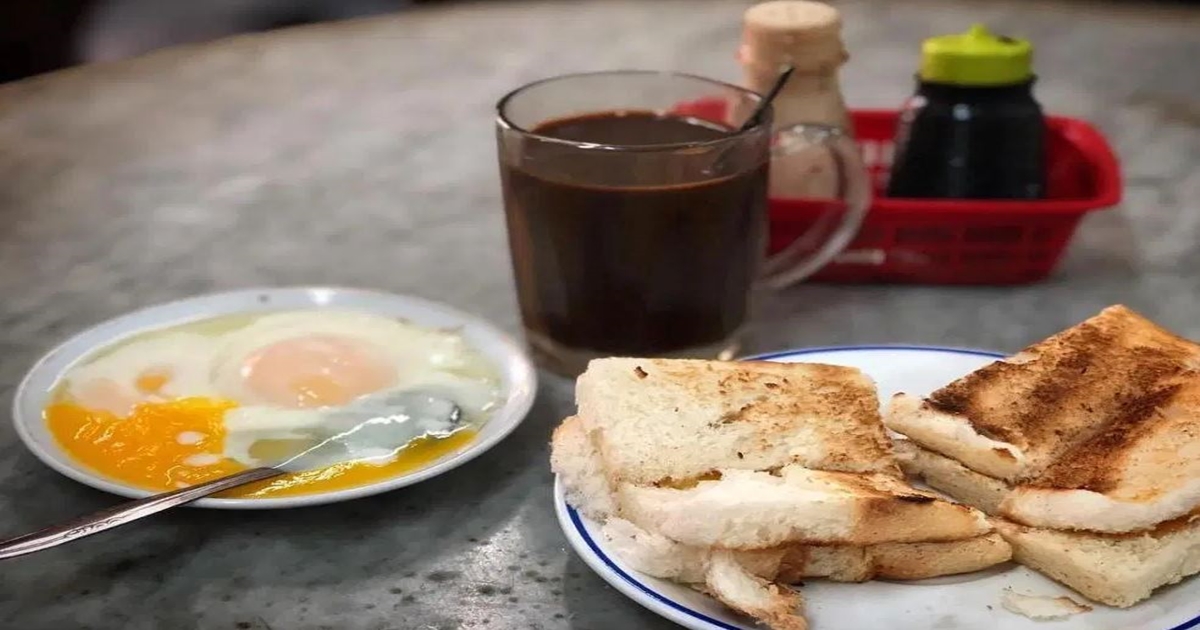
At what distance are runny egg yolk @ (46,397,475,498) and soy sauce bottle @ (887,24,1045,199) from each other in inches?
30.1

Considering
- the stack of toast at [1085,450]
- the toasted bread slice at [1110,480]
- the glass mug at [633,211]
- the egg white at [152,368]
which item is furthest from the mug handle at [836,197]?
the egg white at [152,368]

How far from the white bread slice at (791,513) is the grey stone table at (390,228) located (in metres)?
0.11

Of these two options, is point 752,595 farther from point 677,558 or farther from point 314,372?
point 314,372

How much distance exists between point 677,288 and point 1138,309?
26.3 inches

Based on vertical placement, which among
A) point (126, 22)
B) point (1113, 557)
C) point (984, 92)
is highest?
point (984, 92)

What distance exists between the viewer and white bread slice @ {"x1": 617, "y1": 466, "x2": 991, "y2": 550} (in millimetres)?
856

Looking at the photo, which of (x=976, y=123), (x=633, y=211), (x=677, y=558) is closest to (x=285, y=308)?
(x=633, y=211)

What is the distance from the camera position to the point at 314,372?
1.17m

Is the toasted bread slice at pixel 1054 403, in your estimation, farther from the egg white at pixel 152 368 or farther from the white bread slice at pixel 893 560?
the egg white at pixel 152 368

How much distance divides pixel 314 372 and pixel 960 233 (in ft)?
2.71

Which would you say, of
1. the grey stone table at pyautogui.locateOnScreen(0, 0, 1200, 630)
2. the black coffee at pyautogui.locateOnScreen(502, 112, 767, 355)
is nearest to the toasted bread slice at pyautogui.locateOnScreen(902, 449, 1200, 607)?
the grey stone table at pyautogui.locateOnScreen(0, 0, 1200, 630)

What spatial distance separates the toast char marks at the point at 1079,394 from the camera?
967 millimetres

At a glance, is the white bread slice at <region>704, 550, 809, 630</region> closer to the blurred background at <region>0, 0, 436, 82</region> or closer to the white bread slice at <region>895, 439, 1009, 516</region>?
the white bread slice at <region>895, 439, 1009, 516</region>

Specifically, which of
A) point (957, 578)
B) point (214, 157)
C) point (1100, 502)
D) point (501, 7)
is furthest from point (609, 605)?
point (501, 7)
